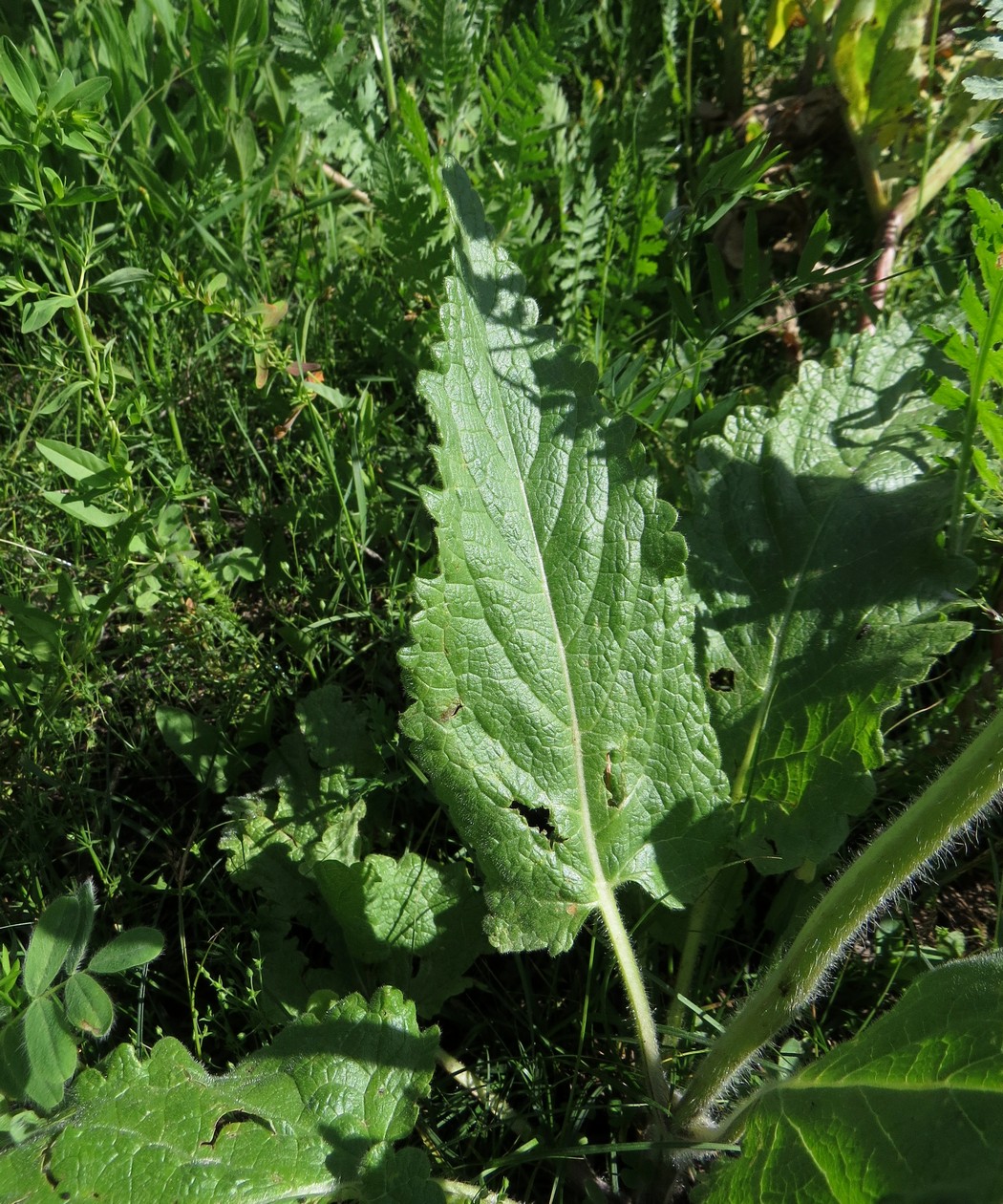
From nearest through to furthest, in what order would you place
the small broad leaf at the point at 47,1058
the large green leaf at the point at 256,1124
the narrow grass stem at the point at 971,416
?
the large green leaf at the point at 256,1124 < the small broad leaf at the point at 47,1058 < the narrow grass stem at the point at 971,416

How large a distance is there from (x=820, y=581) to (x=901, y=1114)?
1075 millimetres

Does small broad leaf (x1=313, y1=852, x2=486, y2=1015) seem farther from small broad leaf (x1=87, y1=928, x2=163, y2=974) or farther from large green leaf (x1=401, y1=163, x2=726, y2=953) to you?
small broad leaf (x1=87, y1=928, x2=163, y2=974)

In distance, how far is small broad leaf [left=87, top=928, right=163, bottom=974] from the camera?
190 centimetres

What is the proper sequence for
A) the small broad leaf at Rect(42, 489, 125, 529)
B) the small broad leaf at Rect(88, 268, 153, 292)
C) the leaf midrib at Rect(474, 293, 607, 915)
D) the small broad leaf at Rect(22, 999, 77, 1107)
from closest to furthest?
the small broad leaf at Rect(22, 999, 77, 1107), the leaf midrib at Rect(474, 293, 607, 915), the small broad leaf at Rect(42, 489, 125, 529), the small broad leaf at Rect(88, 268, 153, 292)

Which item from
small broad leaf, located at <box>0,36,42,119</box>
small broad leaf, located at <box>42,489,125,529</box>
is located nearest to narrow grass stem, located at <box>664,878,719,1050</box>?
small broad leaf, located at <box>42,489,125,529</box>

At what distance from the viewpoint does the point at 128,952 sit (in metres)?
1.92

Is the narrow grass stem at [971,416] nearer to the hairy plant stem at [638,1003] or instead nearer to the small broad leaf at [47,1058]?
the hairy plant stem at [638,1003]

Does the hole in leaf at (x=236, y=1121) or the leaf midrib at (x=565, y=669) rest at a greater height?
the leaf midrib at (x=565, y=669)

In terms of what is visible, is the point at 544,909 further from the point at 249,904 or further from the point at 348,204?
the point at 348,204

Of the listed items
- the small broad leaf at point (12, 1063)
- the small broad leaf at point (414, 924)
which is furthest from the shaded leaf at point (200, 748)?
the small broad leaf at point (12, 1063)

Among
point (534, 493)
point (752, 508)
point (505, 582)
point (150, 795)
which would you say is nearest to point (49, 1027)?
point (150, 795)

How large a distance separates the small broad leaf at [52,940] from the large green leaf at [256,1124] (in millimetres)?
184

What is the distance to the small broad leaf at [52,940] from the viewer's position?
1.88m

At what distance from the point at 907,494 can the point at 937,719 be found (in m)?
0.53
